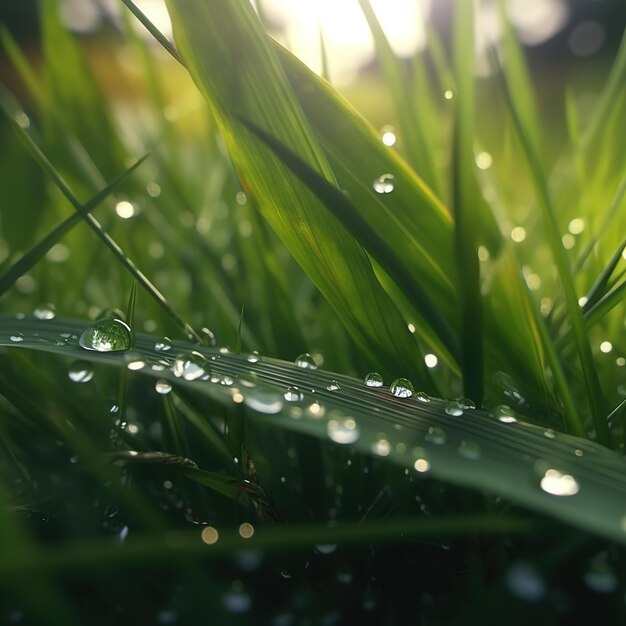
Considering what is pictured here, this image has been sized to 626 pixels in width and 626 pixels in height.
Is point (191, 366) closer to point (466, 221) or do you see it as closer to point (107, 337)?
point (107, 337)

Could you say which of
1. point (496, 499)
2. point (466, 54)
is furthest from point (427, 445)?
point (466, 54)

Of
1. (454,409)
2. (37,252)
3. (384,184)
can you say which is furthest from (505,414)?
(37,252)

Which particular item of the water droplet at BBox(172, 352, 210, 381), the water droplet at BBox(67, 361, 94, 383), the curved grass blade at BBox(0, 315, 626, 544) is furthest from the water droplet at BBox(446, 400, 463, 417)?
the water droplet at BBox(67, 361, 94, 383)

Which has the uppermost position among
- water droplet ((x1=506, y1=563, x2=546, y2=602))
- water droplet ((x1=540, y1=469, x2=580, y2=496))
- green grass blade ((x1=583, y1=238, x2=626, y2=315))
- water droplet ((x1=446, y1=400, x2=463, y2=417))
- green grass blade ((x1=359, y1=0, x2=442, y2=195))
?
green grass blade ((x1=359, y1=0, x2=442, y2=195))

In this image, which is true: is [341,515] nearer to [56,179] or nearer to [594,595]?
[594,595]

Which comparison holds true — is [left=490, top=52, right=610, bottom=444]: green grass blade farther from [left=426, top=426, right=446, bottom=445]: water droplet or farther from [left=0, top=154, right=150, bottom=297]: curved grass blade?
[left=0, top=154, right=150, bottom=297]: curved grass blade

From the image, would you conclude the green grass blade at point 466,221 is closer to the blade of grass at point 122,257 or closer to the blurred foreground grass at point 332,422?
the blurred foreground grass at point 332,422
